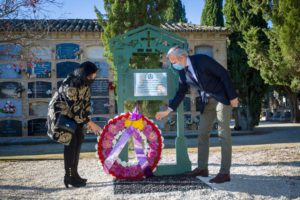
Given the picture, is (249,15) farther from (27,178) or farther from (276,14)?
(27,178)

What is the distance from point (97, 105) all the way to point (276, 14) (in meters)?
11.0

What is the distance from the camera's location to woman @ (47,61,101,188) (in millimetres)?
4184

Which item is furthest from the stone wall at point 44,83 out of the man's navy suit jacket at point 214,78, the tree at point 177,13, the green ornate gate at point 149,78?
the man's navy suit jacket at point 214,78

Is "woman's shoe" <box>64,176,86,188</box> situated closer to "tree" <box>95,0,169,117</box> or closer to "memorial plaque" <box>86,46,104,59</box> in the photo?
"tree" <box>95,0,169,117</box>

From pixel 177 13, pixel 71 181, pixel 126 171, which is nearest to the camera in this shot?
pixel 71 181

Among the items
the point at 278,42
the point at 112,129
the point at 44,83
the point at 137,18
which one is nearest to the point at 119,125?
the point at 112,129

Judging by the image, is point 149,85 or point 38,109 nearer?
point 149,85

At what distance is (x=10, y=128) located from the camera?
16.9 metres

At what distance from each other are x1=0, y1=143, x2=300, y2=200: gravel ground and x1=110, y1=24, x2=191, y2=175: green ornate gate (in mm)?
600

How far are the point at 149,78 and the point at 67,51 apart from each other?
13.2 m

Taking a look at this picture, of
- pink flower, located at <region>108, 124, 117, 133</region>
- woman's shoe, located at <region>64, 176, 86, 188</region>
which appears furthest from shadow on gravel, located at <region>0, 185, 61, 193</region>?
pink flower, located at <region>108, 124, 117, 133</region>

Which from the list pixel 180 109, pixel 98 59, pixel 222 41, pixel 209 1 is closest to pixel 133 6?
pixel 180 109

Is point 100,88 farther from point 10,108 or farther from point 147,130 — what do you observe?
point 147,130

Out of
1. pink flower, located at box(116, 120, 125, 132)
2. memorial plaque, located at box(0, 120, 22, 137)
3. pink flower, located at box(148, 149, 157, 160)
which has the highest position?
pink flower, located at box(116, 120, 125, 132)
